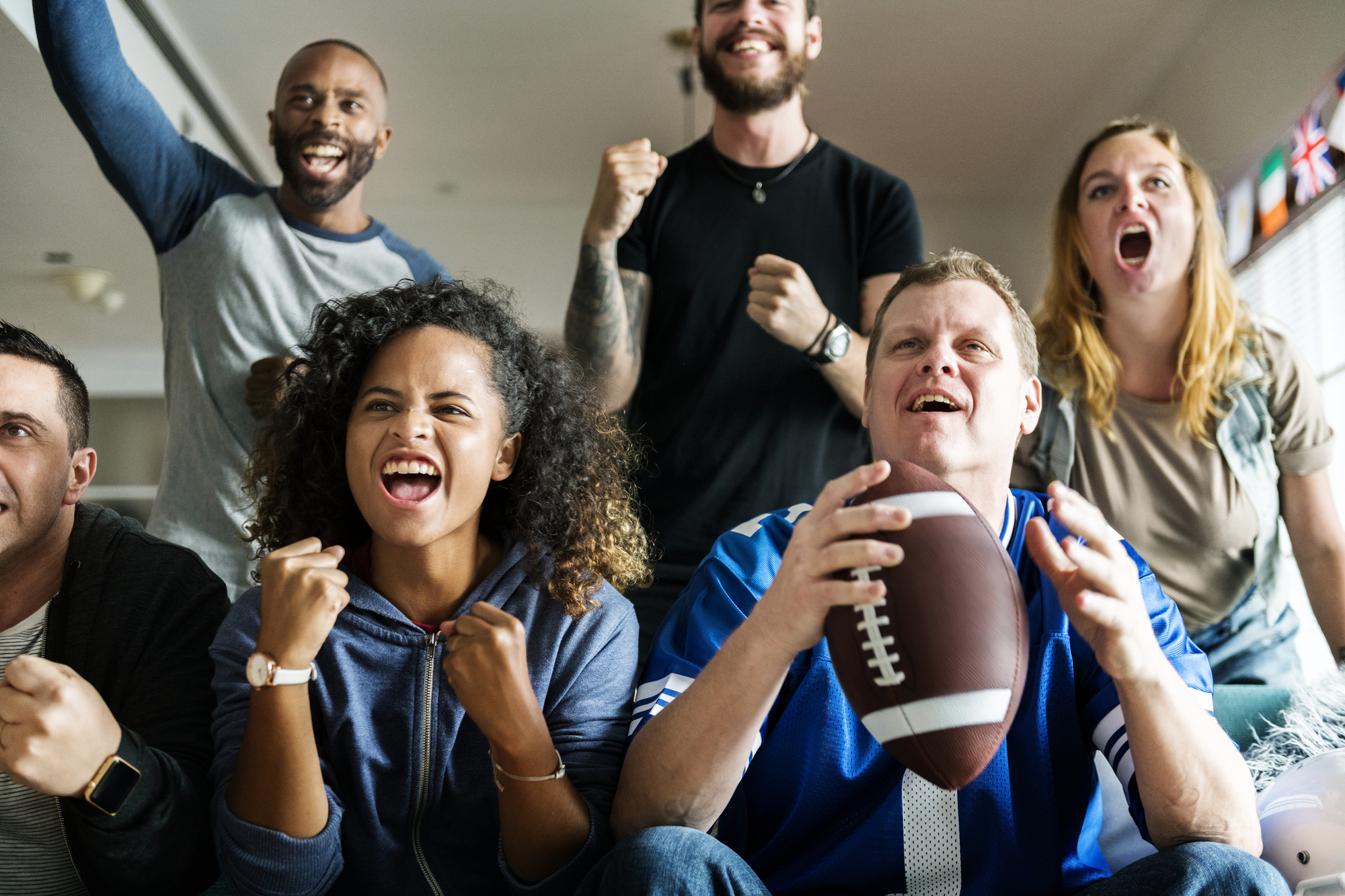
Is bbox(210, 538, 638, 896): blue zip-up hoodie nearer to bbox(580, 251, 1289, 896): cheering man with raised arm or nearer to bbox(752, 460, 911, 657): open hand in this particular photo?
bbox(580, 251, 1289, 896): cheering man with raised arm

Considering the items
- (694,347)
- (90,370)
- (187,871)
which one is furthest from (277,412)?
(90,370)

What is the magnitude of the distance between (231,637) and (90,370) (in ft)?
17.8

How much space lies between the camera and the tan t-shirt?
2.09 metres

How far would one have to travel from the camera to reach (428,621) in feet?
4.69

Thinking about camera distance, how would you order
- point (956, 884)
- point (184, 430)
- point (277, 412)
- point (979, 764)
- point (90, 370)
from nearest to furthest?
1. point (979, 764)
2. point (956, 884)
3. point (277, 412)
4. point (184, 430)
5. point (90, 370)

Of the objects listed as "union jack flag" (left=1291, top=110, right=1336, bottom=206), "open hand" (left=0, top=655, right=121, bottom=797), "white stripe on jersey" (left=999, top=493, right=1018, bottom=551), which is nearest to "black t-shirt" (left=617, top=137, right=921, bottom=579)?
"white stripe on jersey" (left=999, top=493, right=1018, bottom=551)

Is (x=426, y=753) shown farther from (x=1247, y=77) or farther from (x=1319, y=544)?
(x=1247, y=77)

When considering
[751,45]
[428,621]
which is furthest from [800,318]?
[428,621]

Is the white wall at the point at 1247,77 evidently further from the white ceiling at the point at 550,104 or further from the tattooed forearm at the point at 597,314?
the tattooed forearm at the point at 597,314

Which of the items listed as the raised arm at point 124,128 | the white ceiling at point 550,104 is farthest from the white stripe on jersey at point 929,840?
the white ceiling at point 550,104

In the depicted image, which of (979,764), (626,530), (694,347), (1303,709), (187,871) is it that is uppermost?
(694,347)

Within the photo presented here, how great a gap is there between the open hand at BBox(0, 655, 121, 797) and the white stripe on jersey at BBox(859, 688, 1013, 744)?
0.83m

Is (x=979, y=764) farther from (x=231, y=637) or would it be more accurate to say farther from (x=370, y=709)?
(x=231, y=637)

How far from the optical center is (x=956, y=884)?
4.02 ft
